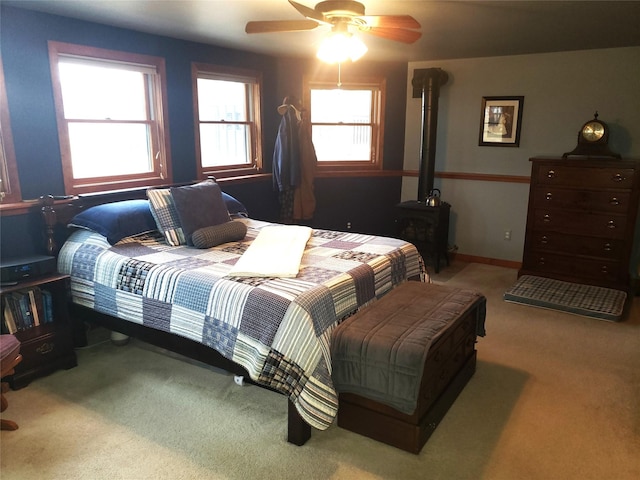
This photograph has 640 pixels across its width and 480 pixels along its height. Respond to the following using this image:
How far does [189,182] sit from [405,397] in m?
2.81

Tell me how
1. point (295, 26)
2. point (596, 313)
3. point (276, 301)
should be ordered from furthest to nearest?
1. point (596, 313)
2. point (295, 26)
3. point (276, 301)

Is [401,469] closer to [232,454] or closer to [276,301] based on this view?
[232,454]

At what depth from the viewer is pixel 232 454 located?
2209mm

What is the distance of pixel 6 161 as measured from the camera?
302 cm

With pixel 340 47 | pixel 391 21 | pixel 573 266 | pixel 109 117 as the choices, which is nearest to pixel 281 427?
pixel 340 47

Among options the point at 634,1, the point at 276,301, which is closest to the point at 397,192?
the point at 634,1

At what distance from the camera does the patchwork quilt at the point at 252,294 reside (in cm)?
219

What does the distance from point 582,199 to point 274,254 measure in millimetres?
2991

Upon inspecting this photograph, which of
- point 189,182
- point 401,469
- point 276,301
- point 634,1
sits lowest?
point 401,469

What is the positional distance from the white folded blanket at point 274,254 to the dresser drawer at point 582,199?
2.38 metres

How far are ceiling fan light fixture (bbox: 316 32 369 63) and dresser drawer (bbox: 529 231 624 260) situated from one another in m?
2.80

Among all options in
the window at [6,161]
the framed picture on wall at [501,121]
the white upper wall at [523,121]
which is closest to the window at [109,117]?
the window at [6,161]

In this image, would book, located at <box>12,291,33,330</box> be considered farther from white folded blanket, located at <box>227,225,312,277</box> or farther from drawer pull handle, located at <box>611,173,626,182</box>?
drawer pull handle, located at <box>611,173,626,182</box>

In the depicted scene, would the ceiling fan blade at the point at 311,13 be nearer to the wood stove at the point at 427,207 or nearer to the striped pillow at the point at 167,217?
the striped pillow at the point at 167,217
